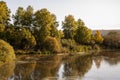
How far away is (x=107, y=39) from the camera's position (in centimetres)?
6888

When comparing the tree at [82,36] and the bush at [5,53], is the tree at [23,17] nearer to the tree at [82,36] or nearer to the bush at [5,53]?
the tree at [82,36]

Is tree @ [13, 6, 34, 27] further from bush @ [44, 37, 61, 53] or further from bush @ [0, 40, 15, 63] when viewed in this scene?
bush @ [0, 40, 15, 63]

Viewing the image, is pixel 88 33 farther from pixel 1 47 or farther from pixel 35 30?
pixel 1 47

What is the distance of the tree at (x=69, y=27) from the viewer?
61016 millimetres

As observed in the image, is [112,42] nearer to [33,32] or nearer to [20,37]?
[33,32]

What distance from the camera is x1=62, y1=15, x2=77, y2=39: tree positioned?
6102cm

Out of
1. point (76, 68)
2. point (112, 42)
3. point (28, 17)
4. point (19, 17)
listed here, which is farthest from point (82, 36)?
point (76, 68)

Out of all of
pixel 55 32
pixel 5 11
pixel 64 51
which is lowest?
pixel 64 51

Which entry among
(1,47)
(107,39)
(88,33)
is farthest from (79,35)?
(1,47)

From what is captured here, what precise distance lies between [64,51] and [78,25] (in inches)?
528

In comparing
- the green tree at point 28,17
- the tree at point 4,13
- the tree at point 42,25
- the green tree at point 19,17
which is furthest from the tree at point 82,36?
the tree at point 4,13

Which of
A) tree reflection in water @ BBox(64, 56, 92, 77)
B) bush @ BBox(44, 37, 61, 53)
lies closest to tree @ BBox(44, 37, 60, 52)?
bush @ BBox(44, 37, 61, 53)

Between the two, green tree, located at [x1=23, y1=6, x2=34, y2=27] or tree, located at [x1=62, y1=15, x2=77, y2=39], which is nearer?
green tree, located at [x1=23, y1=6, x2=34, y2=27]

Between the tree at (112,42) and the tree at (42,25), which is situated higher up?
the tree at (42,25)
